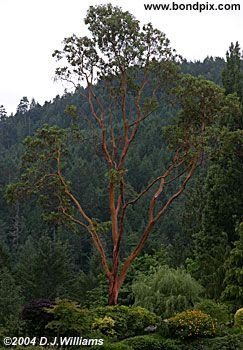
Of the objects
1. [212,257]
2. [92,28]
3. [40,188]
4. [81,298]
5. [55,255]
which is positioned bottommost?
[81,298]

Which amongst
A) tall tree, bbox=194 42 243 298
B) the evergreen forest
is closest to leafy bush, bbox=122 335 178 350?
the evergreen forest

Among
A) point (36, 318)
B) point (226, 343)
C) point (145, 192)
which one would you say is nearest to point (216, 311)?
point (226, 343)

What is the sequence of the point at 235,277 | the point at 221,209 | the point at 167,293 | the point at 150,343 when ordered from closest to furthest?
the point at 150,343 → the point at 167,293 → the point at 235,277 → the point at 221,209

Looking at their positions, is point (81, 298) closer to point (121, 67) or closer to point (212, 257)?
point (212, 257)

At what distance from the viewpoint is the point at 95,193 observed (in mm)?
54875

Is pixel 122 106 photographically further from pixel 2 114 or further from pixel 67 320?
pixel 2 114

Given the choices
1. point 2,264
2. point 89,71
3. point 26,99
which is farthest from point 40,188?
point 26,99

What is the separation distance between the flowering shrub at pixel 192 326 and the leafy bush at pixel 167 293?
9.34 feet

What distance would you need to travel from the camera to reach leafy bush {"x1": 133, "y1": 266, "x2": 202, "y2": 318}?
1361 cm

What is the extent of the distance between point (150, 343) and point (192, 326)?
3.19 feet

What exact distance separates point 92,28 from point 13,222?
40500 mm

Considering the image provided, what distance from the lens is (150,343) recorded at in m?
9.82

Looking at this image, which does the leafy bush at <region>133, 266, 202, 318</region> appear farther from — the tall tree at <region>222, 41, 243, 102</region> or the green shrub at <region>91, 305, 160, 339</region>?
the tall tree at <region>222, 41, 243, 102</region>

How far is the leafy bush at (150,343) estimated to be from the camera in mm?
9742
